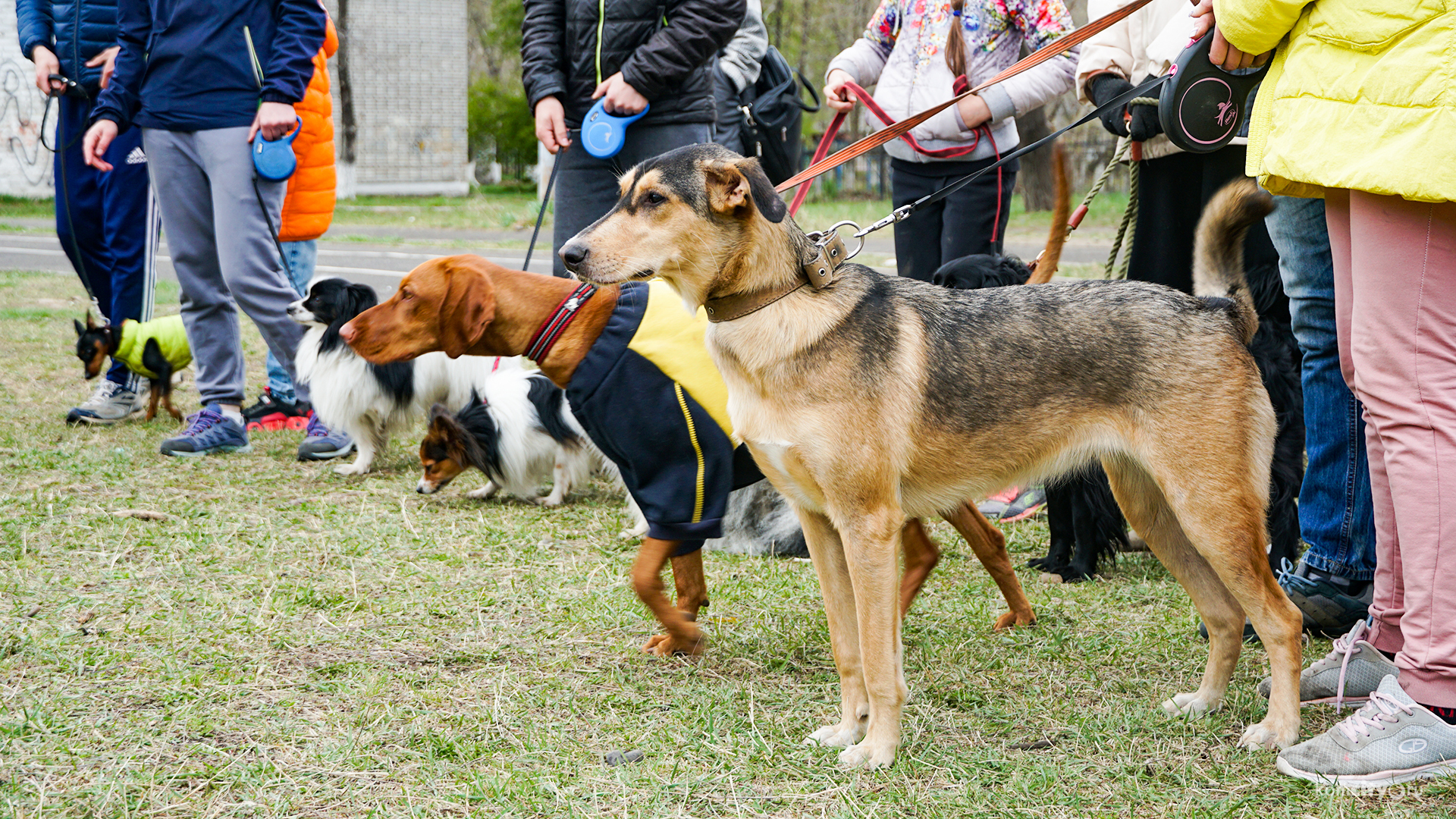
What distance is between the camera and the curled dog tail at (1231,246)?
2.75 metres

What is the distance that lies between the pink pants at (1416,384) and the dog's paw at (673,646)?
178cm

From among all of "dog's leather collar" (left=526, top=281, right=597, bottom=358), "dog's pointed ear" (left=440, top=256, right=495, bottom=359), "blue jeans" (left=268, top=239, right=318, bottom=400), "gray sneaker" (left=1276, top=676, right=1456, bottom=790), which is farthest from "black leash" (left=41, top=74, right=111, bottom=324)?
"gray sneaker" (left=1276, top=676, right=1456, bottom=790)

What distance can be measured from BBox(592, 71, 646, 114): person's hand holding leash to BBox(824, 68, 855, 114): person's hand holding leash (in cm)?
73

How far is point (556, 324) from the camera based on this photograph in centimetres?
328

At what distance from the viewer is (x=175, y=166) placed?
17.9 feet

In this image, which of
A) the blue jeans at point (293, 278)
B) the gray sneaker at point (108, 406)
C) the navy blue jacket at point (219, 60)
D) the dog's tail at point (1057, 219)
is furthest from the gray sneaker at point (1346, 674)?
the gray sneaker at point (108, 406)

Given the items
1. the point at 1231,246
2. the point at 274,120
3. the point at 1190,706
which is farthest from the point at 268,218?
the point at 1190,706

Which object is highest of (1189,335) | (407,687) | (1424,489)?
(1189,335)

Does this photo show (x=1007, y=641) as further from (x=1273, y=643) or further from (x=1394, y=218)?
(x=1394, y=218)

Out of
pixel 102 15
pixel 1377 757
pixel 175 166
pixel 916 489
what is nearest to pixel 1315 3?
pixel 916 489

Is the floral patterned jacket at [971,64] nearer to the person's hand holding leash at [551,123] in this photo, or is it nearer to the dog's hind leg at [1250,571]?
the person's hand holding leash at [551,123]

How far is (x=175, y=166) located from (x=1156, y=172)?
4.49 m

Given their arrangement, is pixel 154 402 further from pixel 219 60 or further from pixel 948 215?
pixel 948 215

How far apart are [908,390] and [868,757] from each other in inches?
34.0
